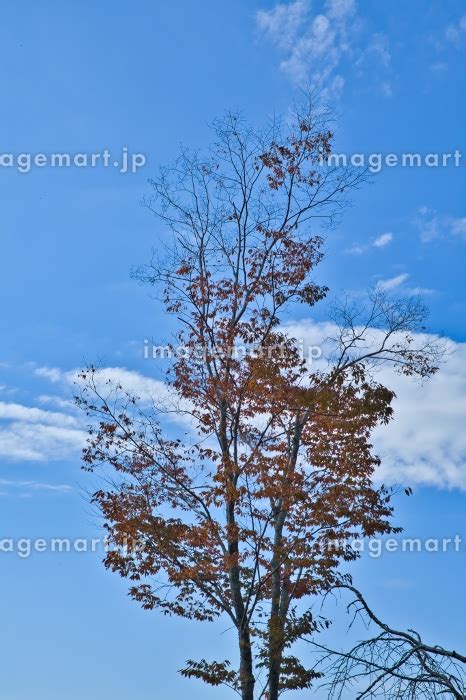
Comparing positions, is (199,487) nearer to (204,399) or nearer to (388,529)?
(204,399)

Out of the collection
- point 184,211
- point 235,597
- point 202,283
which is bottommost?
point 235,597

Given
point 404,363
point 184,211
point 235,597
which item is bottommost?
point 235,597

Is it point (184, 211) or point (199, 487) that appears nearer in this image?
point (199, 487)

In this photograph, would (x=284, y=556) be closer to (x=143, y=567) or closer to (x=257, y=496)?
(x=257, y=496)

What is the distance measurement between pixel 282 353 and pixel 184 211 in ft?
17.4

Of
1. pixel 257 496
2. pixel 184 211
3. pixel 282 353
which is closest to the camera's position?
pixel 257 496

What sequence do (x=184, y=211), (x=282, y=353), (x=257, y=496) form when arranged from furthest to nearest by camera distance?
1. (x=184, y=211)
2. (x=282, y=353)
3. (x=257, y=496)

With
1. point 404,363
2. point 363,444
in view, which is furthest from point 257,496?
point 404,363

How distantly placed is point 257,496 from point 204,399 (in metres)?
3.08

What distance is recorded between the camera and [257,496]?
18688mm

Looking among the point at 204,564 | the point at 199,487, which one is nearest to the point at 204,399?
the point at 199,487

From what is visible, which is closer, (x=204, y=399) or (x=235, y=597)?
(x=235, y=597)

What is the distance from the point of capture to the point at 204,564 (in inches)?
747

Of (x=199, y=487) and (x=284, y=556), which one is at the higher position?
(x=199, y=487)
